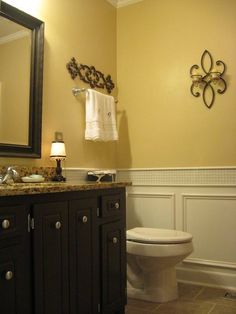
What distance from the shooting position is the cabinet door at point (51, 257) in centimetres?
142

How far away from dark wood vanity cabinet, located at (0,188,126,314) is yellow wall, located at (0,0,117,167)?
0.59 metres

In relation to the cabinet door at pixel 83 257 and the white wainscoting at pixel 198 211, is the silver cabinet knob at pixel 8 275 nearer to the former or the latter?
the cabinet door at pixel 83 257

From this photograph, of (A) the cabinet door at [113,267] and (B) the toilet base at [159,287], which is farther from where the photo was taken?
(B) the toilet base at [159,287]

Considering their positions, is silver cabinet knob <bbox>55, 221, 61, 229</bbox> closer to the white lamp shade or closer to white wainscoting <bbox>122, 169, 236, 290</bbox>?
the white lamp shade

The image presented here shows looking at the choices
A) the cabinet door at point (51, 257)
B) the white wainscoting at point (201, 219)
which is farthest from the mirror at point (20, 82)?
the white wainscoting at point (201, 219)

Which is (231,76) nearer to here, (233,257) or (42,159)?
(233,257)

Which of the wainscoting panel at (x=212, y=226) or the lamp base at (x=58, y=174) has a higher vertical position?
the lamp base at (x=58, y=174)

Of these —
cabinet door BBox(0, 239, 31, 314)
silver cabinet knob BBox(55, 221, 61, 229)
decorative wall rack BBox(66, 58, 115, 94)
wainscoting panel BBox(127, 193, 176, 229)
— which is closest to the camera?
cabinet door BBox(0, 239, 31, 314)

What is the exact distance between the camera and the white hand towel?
259 cm

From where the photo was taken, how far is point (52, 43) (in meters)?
2.37

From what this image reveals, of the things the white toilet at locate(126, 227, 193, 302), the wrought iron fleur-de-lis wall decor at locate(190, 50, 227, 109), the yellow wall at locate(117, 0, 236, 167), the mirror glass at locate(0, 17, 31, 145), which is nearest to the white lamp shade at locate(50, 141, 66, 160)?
the mirror glass at locate(0, 17, 31, 145)

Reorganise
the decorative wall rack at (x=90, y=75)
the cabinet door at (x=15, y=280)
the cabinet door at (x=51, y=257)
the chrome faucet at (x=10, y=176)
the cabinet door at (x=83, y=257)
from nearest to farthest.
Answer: the cabinet door at (x=15, y=280) → the cabinet door at (x=51, y=257) → the cabinet door at (x=83, y=257) → the chrome faucet at (x=10, y=176) → the decorative wall rack at (x=90, y=75)

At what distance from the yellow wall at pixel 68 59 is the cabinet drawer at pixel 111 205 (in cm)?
55

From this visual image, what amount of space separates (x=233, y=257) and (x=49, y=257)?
5.42ft
